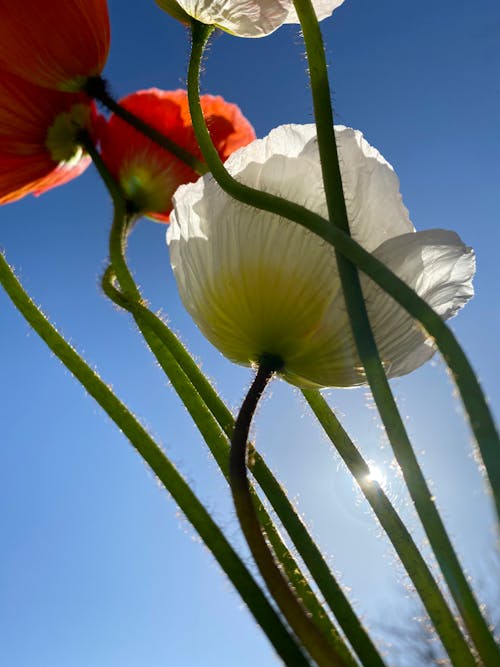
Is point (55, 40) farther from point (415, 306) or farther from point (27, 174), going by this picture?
point (415, 306)

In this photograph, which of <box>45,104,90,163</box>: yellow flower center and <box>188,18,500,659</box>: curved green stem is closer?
<box>188,18,500,659</box>: curved green stem

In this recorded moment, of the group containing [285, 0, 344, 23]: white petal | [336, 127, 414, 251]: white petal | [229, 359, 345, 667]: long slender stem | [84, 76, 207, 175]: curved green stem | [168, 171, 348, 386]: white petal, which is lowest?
[229, 359, 345, 667]: long slender stem

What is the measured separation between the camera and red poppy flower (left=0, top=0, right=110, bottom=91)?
29 cm

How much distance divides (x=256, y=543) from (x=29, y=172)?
26 cm

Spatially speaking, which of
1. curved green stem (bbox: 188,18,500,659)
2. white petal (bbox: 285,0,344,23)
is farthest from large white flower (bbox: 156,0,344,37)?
curved green stem (bbox: 188,18,500,659)

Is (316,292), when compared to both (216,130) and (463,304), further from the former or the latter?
(216,130)

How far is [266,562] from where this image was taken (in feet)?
0.64

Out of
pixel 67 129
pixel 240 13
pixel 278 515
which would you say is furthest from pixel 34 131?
pixel 278 515

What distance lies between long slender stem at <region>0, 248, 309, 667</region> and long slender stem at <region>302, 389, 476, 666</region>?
0.04m

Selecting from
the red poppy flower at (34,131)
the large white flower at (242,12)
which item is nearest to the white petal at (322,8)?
the large white flower at (242,12)

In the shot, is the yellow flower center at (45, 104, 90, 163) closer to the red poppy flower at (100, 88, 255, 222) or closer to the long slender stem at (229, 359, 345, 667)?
the red poppy flower at (100, 88, 255, 222)

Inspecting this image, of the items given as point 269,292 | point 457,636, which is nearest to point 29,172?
point 269,292

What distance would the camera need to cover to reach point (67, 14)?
1.01 ft

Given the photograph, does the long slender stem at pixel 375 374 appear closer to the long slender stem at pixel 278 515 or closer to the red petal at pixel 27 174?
the long slender stem at pixel 278 515
